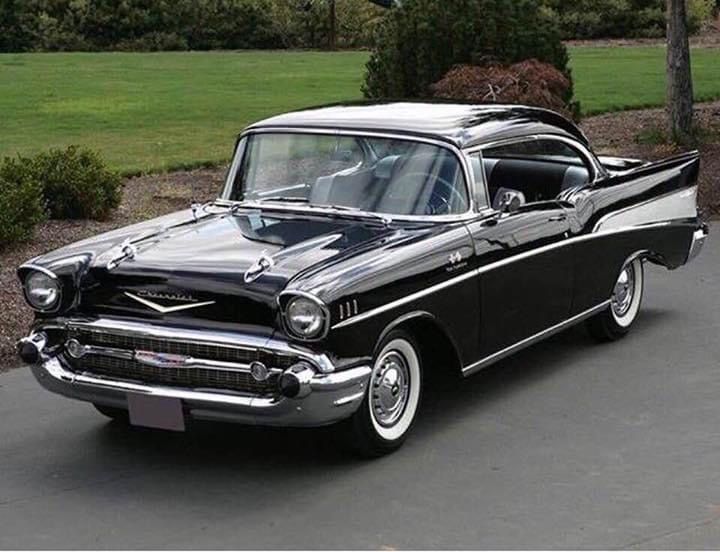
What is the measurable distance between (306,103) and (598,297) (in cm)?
1274

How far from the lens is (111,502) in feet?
17.9

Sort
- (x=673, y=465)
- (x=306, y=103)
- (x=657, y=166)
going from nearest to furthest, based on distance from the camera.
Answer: (x=673, y=465) < (x=657, y=166) < (x=306, y=103)

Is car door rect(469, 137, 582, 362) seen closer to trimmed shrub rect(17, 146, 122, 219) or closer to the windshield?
the windshield

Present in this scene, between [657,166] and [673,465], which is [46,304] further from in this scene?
[657,166]

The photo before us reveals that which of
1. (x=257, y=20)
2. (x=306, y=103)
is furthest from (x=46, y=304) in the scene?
(x=257, y=20)

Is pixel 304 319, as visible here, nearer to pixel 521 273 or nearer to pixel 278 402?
pixel 278 402

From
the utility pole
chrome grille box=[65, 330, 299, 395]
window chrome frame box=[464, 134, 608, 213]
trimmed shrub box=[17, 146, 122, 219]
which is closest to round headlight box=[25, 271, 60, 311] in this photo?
chrome grille box=[65, 330, 299, 395]

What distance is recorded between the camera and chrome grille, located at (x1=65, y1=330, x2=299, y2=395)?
5.49 metres

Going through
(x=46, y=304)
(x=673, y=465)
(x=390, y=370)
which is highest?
(x=46, y=304)

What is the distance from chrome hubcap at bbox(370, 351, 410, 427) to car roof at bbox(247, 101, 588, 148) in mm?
1325

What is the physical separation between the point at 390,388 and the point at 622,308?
260 cm

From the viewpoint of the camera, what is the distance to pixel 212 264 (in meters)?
5.80

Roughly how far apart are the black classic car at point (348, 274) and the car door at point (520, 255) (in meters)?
0.01

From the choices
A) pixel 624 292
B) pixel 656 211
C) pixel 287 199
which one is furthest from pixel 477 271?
pixel 656 211
